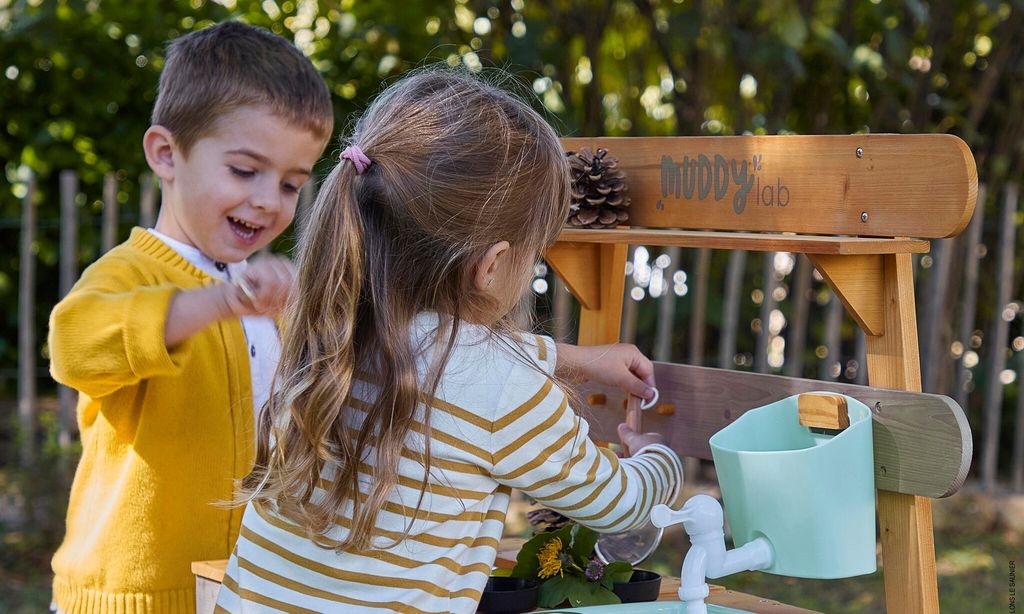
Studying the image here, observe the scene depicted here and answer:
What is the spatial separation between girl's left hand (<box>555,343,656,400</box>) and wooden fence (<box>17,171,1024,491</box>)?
263 centimetres

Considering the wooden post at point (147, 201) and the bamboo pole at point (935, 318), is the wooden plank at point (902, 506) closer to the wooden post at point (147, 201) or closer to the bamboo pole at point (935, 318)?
the wooden post at point (147, 201)

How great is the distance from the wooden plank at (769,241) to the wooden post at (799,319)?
10.4 feet

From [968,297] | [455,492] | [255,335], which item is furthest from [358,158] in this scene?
[968,297]

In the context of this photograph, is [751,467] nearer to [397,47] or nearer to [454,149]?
[454,149]

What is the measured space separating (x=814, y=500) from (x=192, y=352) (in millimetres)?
1006

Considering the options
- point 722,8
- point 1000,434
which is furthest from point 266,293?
point 1000,434

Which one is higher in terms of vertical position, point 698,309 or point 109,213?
point 109,213

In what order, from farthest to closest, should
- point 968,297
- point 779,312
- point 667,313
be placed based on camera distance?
point 779,312
point 968,297
point 667,313

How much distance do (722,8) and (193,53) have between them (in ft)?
10.2

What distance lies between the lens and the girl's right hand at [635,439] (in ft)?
5.50

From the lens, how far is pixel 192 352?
73.8 inches

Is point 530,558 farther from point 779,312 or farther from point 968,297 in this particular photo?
point 968,297

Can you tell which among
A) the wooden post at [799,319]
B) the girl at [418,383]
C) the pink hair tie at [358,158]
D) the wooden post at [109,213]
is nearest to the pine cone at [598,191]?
the girl at [418,383]

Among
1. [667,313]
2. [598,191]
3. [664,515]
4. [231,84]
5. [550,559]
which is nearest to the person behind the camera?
[664,515]
